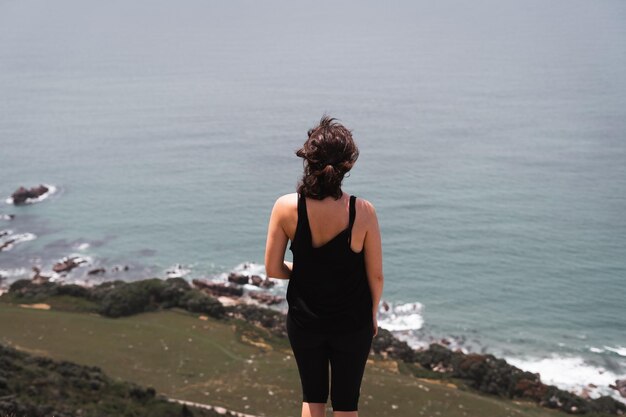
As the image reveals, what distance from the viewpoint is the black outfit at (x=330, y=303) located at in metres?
6.20

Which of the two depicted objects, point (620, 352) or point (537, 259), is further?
point (537, 259)

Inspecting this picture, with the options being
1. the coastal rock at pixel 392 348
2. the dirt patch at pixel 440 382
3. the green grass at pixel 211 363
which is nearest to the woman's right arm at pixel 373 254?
the green grass at pixel 211 363

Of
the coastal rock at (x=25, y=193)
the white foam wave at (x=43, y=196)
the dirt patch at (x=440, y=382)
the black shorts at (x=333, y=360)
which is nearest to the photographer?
the black shorts at (x=333, y=360)

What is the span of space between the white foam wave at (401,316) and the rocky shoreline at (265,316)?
2124 millimetres

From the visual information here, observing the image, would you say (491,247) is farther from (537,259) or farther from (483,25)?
(483,25)

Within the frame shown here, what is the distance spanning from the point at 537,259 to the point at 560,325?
9687 millimetres

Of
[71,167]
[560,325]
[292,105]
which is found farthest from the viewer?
[292,105]

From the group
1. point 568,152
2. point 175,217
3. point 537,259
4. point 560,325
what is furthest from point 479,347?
point 568,152

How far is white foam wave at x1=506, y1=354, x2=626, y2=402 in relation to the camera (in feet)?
109

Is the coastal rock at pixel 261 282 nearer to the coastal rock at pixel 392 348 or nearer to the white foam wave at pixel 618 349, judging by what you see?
the coastal rock at pixel 392 348

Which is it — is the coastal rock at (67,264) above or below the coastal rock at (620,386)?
above

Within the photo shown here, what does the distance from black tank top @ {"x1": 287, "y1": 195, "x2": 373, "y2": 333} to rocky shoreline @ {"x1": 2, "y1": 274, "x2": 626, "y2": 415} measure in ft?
87.2

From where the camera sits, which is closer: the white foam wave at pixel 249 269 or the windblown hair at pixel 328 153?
the windblown hair at pixel 328 153

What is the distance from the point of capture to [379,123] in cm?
8312
